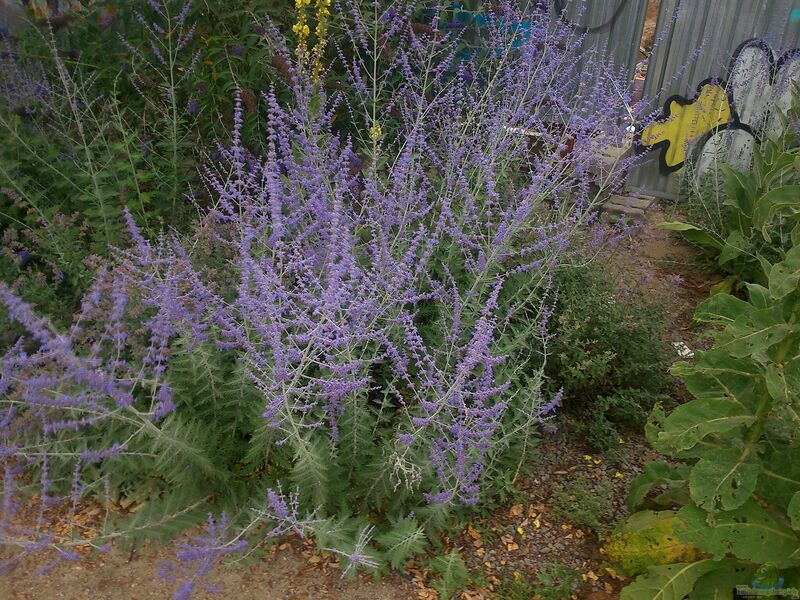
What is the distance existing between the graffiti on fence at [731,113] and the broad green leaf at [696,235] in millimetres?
846

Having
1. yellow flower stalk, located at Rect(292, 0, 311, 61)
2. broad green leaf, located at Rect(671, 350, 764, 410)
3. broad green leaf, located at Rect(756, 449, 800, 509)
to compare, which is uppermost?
yellow flower stalk, located at Rect(292, 0, 311, 61)

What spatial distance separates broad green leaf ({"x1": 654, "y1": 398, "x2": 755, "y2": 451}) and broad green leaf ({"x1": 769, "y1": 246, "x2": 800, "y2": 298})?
1.70 ft

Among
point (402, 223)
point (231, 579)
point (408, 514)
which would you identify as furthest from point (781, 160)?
point (231, 579)

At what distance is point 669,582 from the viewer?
262 centimetres

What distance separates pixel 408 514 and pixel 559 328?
1.35 metres

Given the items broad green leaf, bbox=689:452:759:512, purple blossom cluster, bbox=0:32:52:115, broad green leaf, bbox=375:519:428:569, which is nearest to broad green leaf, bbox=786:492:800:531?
broad green leaf, bbox=689:452:759:512

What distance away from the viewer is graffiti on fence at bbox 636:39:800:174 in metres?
6.02

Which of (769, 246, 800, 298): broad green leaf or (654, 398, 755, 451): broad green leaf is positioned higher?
(769, 246, 800, 298): broad green leaf

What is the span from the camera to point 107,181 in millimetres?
4223

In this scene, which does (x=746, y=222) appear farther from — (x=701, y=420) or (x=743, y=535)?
(x=743, y=535)

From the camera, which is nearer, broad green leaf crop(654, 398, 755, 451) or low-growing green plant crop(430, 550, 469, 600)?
broad green leaf crop(654, 398, 755, 451)

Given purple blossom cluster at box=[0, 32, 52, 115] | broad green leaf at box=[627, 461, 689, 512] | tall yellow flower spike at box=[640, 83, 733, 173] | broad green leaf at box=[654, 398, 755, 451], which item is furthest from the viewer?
tall yellow flower spike at box=[640, 83, 733, 173]

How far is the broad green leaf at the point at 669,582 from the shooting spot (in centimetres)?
259

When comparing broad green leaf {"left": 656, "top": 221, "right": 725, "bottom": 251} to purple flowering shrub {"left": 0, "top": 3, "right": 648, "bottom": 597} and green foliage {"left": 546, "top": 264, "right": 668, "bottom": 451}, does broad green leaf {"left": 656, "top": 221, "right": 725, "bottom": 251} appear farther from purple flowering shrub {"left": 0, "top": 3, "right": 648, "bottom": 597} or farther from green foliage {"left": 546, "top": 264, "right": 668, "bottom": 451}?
purple flowering shrub {"left": 0, "top": 3, "right": 648, "bottom": 597}
